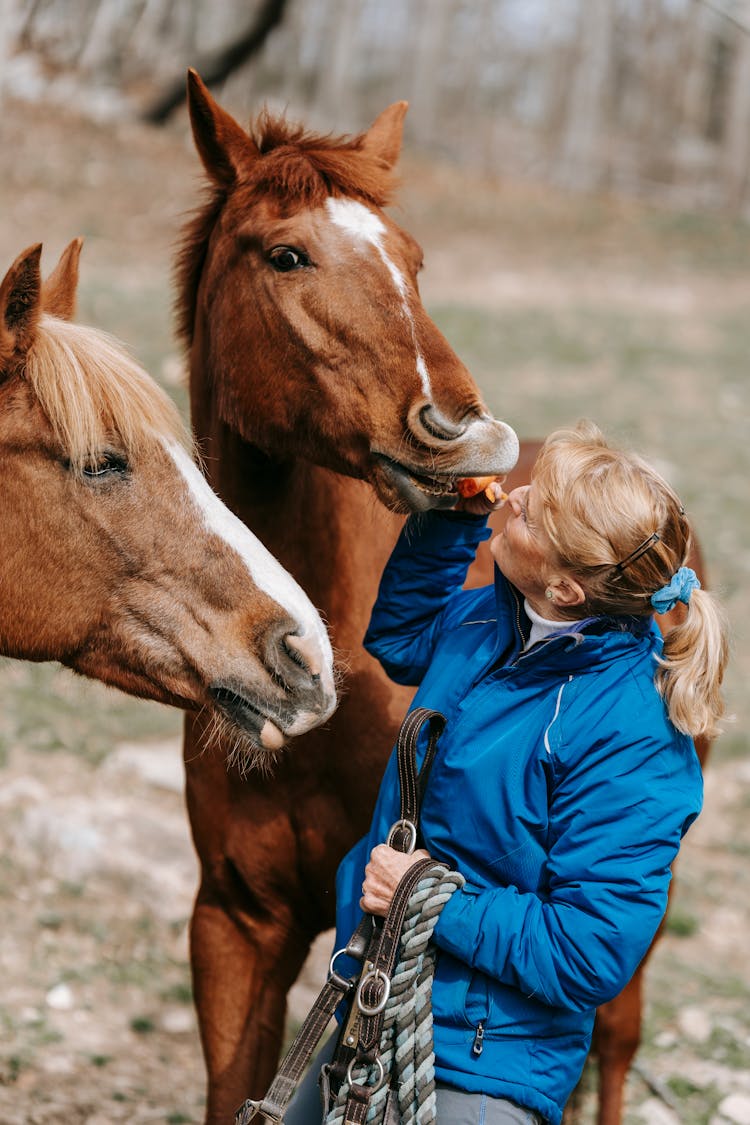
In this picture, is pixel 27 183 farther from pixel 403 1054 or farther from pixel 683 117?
pixel 403 1054

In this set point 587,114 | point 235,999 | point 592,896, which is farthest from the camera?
point 587,114

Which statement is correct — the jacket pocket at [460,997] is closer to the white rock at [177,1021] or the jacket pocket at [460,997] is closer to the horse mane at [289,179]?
the horse mane at [289,179]

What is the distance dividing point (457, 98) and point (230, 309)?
13793 mm

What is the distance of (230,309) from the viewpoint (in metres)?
2.75

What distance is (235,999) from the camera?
3006 millimetres

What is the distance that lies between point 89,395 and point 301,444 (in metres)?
0.59

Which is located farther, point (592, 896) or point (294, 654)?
point (294, 654)

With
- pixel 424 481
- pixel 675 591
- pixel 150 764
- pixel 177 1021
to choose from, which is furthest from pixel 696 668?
pixel 150 764

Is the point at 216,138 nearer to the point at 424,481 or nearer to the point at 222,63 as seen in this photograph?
the point at 424,481

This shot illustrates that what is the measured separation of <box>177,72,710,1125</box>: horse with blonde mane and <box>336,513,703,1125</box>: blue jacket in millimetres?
471

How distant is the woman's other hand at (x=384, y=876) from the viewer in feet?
6.88

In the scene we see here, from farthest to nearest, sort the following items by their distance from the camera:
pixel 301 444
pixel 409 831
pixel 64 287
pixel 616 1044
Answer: pixel 616 1044 → pixel 301 444 → pixel 64 287 → pixel 409 831

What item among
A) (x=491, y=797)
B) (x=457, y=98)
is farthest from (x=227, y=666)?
(x=457, y=98)

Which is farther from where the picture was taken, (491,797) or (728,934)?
(728,934)
